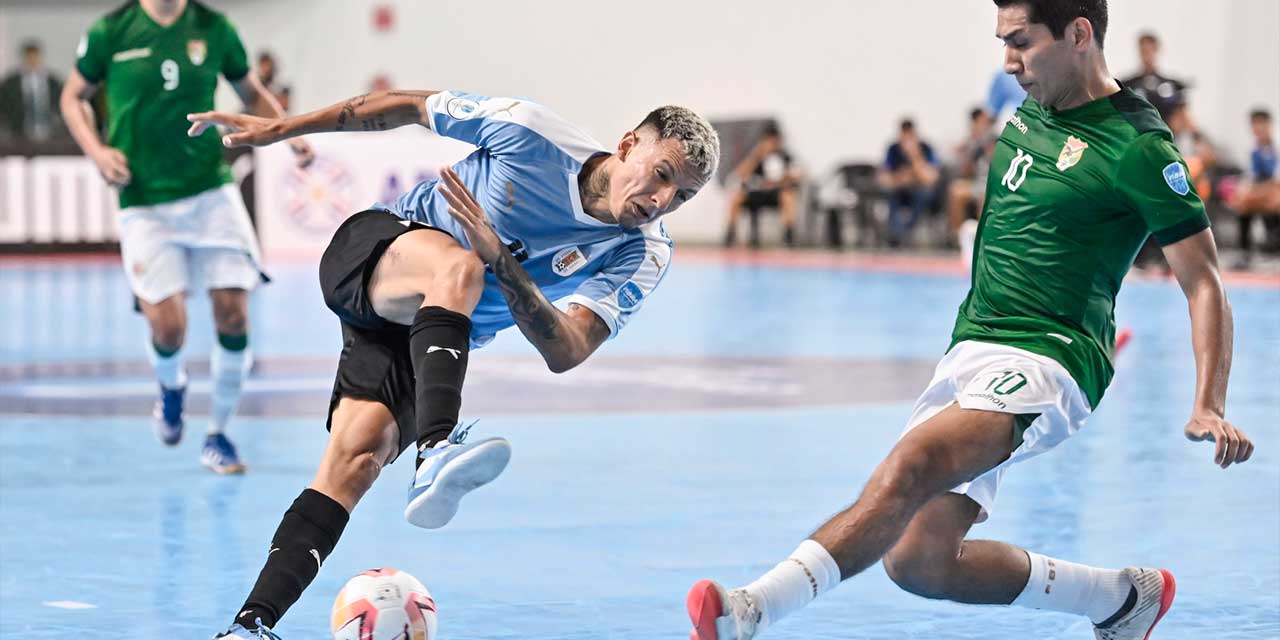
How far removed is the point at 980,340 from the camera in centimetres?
455

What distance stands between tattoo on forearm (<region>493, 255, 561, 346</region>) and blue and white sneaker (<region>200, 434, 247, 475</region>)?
12.2 ft

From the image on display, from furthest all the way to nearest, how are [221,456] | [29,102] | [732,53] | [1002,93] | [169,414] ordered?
1. [732,53]
2. [29,102]
3. [1002,93]
4. [169,414]
5. [221,456]

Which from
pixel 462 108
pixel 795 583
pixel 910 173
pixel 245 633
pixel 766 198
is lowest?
pixel 766 198

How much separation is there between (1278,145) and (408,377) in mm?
18870

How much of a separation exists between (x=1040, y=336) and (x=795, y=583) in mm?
981

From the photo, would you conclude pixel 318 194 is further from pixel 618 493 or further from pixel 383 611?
pixel 383 611

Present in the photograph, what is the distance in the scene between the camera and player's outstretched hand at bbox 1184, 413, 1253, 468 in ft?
13.3

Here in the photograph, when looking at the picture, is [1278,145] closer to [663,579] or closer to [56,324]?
[56,324]

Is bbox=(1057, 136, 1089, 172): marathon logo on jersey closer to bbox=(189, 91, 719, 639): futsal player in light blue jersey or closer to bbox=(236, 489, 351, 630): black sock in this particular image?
bbox=(189, 91, 719, 639): futsal player in light blue jersey

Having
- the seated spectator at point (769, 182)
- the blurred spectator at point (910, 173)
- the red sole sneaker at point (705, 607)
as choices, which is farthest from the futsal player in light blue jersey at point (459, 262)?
the seated spectator at point (769, 182)

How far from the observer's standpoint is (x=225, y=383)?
8.27 meters

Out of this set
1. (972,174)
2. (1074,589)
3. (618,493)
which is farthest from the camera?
(972,174)

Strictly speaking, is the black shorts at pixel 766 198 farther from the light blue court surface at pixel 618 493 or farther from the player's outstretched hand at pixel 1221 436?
the player's outstretched hand at pixel 1221 436

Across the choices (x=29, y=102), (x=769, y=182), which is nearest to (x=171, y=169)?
(x=769, y=182)
